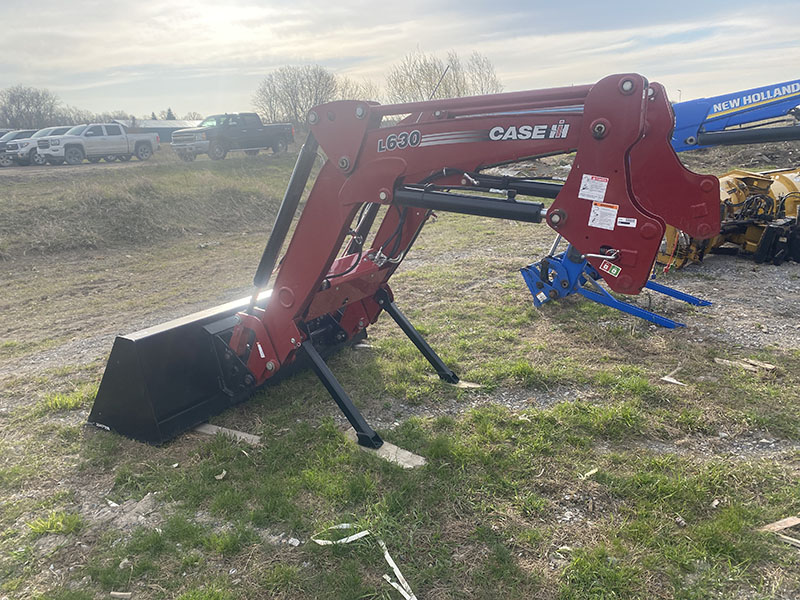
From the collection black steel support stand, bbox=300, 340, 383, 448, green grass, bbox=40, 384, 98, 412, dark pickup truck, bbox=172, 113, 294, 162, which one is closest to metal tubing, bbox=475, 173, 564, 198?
black steel support stand, bbox=300, 340, 383, 448

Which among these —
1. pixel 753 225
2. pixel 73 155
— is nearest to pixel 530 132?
pixel 753 225

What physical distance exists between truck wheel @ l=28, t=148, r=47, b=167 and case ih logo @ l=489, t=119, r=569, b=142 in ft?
77.5

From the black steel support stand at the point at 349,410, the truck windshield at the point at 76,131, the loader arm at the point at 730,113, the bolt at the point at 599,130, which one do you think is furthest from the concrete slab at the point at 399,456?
the truck windshield at the point at 76,131

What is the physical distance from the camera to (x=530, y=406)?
178 inches

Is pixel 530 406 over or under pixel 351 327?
under

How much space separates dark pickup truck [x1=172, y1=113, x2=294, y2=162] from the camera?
78.1 feet

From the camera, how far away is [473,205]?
327cm

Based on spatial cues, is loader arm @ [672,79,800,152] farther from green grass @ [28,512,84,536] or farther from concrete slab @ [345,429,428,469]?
green grass @ [28,512,84,536]

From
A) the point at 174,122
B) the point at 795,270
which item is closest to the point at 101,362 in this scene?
the point at 795,270

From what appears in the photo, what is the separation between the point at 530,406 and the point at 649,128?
2.43 meters

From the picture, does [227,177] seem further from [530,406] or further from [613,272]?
[613,272]

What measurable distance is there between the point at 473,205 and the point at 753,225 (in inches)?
297

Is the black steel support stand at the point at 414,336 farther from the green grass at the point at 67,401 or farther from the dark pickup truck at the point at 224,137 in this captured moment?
the dark pickup truck at the point at 224,137

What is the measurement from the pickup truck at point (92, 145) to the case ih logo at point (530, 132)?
76.8 feet
